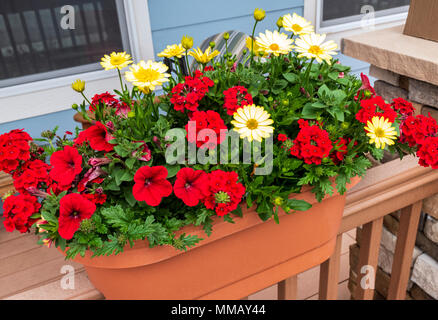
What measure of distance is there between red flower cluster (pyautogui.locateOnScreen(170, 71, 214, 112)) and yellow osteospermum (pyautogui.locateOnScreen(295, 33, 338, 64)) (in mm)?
170

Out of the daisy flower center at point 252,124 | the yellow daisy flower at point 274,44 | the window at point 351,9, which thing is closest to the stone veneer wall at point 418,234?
the yellow daisy flower at point 274,44

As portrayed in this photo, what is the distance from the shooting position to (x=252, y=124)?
0.58m

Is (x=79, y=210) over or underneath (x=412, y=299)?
over

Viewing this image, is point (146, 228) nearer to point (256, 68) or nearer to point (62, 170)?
point (62, 170)

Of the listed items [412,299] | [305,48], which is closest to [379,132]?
[305,48]

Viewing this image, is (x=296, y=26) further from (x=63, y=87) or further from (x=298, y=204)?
(x=63, y=87)

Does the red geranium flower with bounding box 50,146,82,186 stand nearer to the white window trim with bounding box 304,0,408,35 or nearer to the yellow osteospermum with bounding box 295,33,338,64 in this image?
the yellow osteospermum with bounding box 295,33,338,64

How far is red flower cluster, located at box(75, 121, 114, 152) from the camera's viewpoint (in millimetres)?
600

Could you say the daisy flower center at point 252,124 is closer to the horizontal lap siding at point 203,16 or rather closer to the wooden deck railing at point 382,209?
the wooden deck railing at point 382,209

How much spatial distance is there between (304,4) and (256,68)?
1.98m

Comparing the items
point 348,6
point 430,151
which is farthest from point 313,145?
point 348,6

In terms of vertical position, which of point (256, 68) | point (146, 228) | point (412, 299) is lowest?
point (412, 299)

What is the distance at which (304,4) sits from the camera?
2486 millimetres

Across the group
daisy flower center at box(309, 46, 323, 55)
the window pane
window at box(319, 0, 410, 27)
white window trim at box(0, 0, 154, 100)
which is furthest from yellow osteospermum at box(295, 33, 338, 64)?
the window pane
